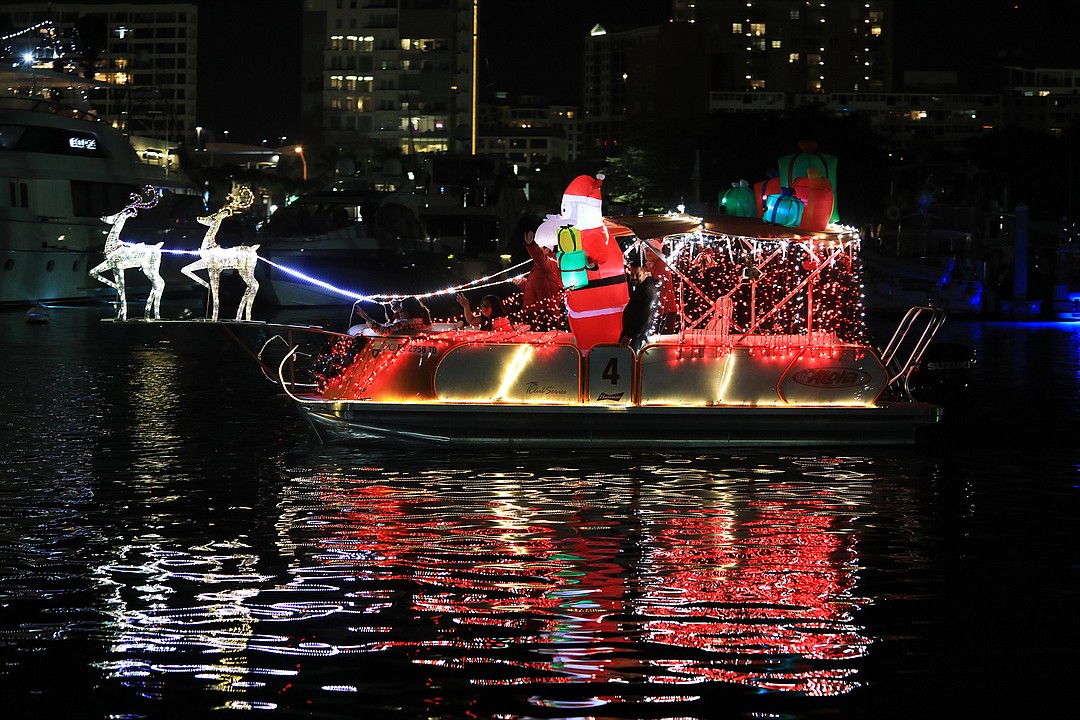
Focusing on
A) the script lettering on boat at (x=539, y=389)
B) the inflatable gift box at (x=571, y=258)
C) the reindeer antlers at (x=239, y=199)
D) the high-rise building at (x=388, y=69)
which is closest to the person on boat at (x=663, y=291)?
the inflatable gift box at (x=571, y=258)

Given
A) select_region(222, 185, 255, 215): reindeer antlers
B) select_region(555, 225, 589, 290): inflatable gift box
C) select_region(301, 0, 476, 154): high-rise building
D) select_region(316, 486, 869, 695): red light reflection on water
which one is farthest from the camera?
select_region(301, 0, 476, 154): high-rise building

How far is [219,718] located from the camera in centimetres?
754

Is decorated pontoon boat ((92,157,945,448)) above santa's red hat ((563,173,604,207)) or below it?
below

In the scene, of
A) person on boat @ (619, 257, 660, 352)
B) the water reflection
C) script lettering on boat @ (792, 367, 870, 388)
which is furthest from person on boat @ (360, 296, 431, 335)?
script lettering on boat @ (792, 367, 870, 388)

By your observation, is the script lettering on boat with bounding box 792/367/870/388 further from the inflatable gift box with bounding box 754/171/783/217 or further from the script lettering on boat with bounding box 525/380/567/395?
the script lettering on boat with bounding box 525/380/567/395

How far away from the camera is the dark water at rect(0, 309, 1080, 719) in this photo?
26.1ft

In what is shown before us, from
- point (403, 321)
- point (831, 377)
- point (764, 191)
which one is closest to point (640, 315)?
point (831, 377)

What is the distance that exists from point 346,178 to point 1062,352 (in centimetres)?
4553

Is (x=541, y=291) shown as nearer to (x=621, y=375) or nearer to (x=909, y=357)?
(x=621, y=375)

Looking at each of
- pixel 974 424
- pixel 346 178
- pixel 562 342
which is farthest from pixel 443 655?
pixel 346 178

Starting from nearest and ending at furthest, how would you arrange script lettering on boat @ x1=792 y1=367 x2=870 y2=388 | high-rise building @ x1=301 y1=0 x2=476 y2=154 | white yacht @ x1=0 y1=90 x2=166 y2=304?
script lettering on boat @ x1=792 y1=367 x2=870 y2=388 < white yacht @ x1=0 y1=90 x2=166 y2=304 < high-rise building @ x1=301 y1=0 x2=476 y2=154

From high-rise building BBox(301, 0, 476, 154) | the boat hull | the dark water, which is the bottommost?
the dark water

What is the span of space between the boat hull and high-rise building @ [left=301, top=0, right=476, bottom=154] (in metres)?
164

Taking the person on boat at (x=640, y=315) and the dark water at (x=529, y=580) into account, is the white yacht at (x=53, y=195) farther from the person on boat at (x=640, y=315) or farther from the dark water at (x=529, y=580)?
the person on boat at (x=640, y=315)
